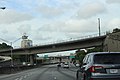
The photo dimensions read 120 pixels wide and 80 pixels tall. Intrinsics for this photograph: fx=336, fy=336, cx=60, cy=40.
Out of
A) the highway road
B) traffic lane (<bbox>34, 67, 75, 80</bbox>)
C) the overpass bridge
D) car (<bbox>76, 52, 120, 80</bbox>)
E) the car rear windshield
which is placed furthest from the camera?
the overpass bridge

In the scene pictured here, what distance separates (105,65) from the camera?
13250 mm

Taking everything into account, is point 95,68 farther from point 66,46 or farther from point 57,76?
point 66,46

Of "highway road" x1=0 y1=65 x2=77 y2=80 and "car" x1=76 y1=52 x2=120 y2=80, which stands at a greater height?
"car" x1=76 y1=52 x2=120 y2=80

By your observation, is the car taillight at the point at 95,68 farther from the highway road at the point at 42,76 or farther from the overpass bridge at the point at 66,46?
the overpass bridge at the point at 66,46

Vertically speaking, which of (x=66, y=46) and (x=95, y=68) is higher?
(x=66, y=46)

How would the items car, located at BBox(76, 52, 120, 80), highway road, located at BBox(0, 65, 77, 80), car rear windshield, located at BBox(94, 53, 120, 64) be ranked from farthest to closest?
highway road, located at BBox(0, 65, 77, 80)
car rear windshield, located at BBox(94, 53, 120, 64)
car, located at BBox(76, 52, 120, 80)

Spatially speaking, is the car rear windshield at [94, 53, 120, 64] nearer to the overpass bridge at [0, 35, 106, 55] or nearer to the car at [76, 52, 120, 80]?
the car at [76, 52, 120, 80]

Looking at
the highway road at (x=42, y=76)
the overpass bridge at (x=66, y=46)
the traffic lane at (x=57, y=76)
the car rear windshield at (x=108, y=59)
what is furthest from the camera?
the overpass bridge at (x=66, y=46)

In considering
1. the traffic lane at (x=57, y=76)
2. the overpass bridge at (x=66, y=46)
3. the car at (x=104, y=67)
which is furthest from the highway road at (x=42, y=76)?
the overpass bridge at (x=66, y=46)

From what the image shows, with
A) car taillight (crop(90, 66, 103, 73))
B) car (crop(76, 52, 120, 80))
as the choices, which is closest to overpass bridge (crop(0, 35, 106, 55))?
car (crop(76, 52, 120, 80))

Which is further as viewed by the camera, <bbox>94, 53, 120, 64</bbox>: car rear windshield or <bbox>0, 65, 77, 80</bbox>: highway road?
<bbox>0, 65, 77, 80</bbox>: highway road

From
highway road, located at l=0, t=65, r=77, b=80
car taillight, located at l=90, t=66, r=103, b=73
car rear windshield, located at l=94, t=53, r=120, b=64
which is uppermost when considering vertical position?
car rear windshield, located at l=94, t=53, r=120, b=64

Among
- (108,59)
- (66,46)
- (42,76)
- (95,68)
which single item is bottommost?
(42,76)

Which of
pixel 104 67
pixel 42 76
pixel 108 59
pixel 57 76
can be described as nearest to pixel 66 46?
pixel 42 76
